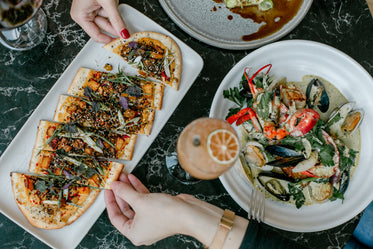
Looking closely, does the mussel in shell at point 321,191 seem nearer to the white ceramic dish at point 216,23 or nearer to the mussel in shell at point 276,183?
the mussel in shell at point 276,183

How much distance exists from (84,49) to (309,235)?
191 cm

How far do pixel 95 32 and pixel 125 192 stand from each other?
1003 mm

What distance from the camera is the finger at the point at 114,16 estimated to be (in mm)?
1847

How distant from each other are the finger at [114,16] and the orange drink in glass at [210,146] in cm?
88

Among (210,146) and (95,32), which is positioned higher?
(95,32)

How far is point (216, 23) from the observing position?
6.95 ft

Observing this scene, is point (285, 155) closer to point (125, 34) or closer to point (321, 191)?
point (321, 191)

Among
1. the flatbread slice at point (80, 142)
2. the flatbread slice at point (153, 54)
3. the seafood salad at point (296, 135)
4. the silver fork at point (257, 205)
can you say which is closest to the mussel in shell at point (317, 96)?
the seafood salad at point (296, 135)

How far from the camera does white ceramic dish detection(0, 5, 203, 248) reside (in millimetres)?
2002

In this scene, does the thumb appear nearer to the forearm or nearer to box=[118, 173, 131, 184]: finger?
box=[118, 173, 131, 184]: finger

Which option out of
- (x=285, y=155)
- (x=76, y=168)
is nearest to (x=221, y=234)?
(x=285, y=155)

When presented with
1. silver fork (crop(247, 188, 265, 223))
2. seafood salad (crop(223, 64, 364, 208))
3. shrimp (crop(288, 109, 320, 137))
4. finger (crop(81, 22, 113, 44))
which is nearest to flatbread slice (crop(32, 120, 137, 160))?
finger (crop(81, 22, 113, 44))

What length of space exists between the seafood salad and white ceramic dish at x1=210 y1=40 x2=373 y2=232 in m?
0.04

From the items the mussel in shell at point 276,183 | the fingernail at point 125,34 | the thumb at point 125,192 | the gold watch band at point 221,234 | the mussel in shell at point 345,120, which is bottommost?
the mussel in shell at point 276,183
